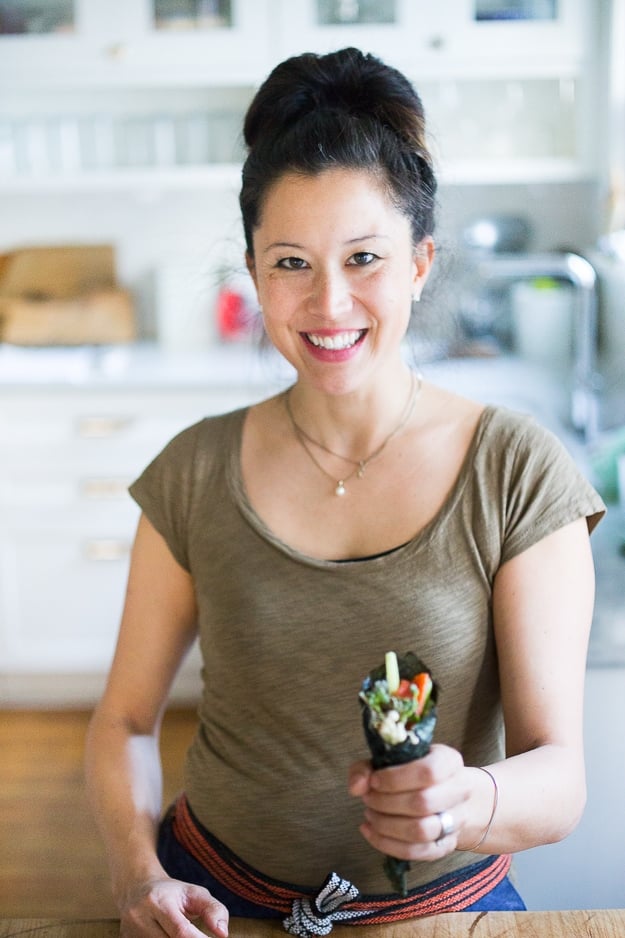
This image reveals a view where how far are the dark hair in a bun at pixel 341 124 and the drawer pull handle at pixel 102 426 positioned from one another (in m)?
1.85

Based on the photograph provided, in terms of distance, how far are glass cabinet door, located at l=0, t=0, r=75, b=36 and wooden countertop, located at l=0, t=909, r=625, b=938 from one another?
2.85 meters

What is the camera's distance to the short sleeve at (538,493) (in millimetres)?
1187

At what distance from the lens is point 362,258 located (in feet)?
3.80

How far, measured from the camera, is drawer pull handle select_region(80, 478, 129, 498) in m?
3.04

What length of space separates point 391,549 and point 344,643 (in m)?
0.11

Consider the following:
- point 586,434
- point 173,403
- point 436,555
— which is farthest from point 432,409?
point 173,403

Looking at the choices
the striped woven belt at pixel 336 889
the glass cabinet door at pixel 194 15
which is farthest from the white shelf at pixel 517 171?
the striped woven belt at pixel 336 889

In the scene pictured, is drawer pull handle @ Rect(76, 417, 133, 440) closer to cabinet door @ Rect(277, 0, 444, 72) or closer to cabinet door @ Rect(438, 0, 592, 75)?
cabinet door @ Rect(277, 0, 444, 72)

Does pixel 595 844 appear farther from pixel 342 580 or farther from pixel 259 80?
pixel 259 80

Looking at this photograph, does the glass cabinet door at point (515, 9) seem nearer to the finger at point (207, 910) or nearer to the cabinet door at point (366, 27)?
the cabinet door at point (366, 27)

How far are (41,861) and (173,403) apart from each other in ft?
3.91

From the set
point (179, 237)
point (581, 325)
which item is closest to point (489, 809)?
point (581, 325)

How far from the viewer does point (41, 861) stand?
8.06 feet

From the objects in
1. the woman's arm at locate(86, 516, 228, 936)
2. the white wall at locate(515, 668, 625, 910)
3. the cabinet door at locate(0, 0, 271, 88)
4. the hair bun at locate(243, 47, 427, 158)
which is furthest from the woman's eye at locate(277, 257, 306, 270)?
the cabinet door at locate(0, 0, 271, 88)
